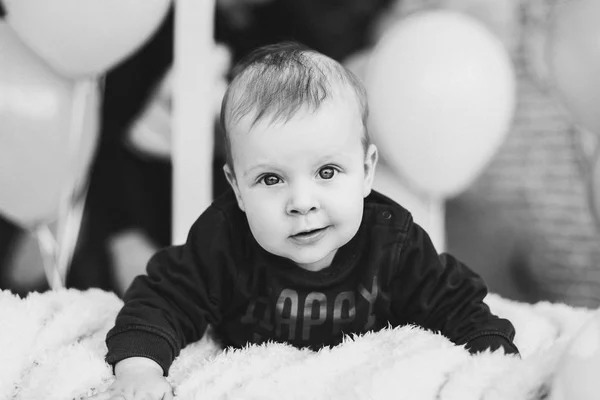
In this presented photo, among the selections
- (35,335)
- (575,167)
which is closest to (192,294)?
(35,335)

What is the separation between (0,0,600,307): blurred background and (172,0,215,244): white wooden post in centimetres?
5

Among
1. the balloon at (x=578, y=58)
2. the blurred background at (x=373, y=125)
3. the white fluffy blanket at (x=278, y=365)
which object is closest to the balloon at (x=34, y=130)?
the blurred background at (x=373, y=125)

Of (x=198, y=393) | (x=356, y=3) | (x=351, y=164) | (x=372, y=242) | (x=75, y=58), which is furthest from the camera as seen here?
(x=356, y=3)

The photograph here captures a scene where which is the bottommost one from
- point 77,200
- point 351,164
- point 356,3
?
point 77,200

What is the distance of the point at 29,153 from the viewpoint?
1.28 meters

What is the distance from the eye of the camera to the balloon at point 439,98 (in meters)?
1.37

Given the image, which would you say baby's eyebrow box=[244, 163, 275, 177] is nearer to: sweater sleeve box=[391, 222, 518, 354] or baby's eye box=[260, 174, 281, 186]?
baby's eye box=[260, 174, 281, 186]

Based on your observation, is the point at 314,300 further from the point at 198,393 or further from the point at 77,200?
the point at 77,200

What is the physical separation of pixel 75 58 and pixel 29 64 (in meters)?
0.09

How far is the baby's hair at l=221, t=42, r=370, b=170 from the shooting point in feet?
2.67

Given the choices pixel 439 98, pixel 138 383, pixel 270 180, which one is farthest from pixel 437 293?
pixel 439 98

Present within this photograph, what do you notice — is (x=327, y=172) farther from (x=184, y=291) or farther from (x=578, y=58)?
(x=578, y=58)

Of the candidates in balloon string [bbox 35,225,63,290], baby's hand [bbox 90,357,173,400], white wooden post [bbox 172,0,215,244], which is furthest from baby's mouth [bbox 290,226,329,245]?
balloon string [bbox 35,225,63,290]

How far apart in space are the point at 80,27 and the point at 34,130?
0.22 meters
